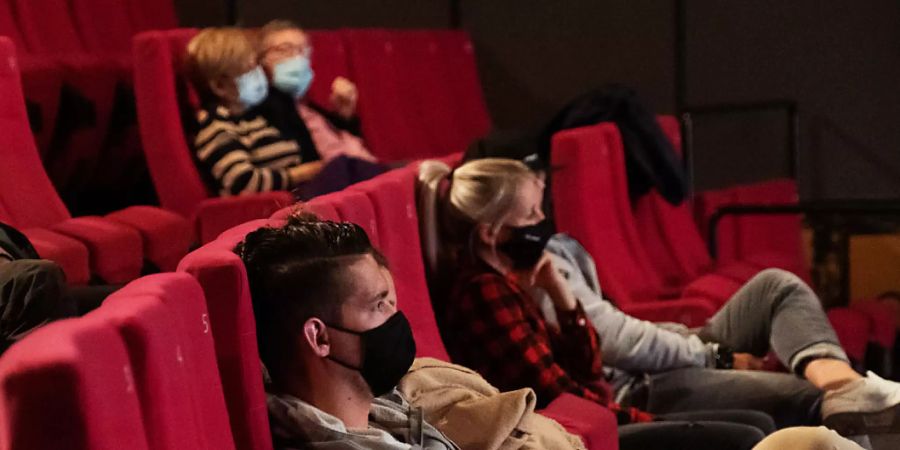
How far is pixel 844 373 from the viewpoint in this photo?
1.58 meters

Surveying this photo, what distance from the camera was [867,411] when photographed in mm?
1522

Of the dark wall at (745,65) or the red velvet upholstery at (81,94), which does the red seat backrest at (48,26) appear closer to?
the red velvet upholstery at (81,94)

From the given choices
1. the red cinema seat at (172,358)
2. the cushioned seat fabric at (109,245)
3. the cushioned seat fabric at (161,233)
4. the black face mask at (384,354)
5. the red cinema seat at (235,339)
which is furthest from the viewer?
the cushioned seat fabric at (161,233)

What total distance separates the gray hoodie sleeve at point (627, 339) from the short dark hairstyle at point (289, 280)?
0.74 metres

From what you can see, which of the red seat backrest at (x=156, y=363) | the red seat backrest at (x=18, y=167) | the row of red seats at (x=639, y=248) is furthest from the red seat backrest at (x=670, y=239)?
the red seat backrest at (x=156, y=363)

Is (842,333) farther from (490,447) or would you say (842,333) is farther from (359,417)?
(359,417)

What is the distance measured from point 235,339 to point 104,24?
1.77 meters

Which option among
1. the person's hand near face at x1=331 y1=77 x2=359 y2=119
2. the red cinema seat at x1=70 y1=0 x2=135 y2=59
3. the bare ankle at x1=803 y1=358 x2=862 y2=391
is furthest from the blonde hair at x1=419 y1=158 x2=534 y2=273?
the red cinema seat at x1=70 y1=0 x2=135 y2=59

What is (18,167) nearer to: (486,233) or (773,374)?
(486,233)

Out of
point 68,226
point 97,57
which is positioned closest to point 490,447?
point 68,226

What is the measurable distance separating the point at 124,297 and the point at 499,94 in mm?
2844

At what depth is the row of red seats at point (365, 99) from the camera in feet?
6.31

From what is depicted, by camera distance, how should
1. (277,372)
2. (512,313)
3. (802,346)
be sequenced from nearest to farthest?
(277,372) < (512,313) < (802,346)

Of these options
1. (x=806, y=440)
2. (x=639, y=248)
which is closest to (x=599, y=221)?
(x=639, y=248)
